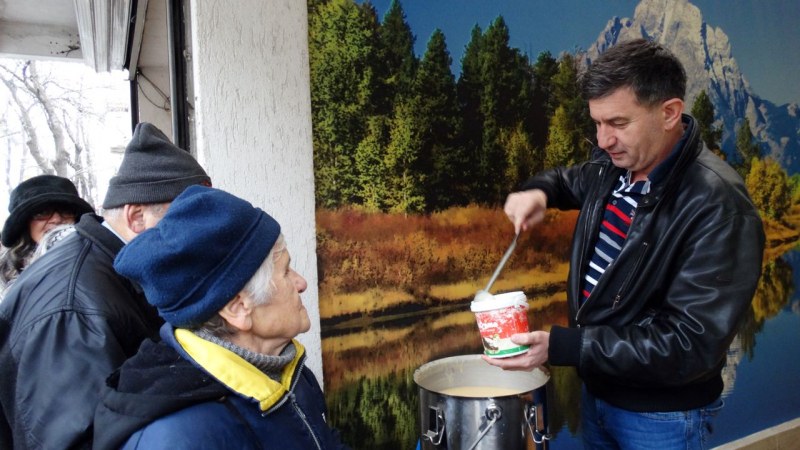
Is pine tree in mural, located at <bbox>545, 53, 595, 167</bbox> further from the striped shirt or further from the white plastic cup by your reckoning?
the white plastic cup

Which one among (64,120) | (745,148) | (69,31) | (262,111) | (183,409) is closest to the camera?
(183,409)

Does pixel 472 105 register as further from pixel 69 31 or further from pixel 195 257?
pixel 69 31

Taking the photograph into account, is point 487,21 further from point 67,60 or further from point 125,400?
point 67,60

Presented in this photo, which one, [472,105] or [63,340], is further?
[472,105]

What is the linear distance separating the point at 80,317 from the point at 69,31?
4.62 meters

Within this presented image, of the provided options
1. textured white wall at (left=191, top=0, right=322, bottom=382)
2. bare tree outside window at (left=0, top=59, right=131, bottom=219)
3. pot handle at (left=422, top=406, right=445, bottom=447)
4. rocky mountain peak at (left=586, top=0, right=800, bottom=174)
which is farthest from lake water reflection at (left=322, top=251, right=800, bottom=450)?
bare tree outside window at (left=0, top=59, right=131, bottom=219)

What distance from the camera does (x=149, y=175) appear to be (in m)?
1.68

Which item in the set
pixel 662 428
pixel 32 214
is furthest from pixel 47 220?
pixel 662 428

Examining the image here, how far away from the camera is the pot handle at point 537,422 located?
171cm

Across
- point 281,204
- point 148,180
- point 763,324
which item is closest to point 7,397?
point 148,180

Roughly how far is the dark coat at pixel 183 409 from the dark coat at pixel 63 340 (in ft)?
1.08

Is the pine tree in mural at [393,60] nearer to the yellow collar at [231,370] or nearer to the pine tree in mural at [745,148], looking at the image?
the yellow collar at [231,370]

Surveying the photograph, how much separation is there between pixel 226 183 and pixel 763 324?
11.3 ft

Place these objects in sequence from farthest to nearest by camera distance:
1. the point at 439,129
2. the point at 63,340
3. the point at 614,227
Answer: the point at 439,129 < the point at 614,227 < the point at 63,340
